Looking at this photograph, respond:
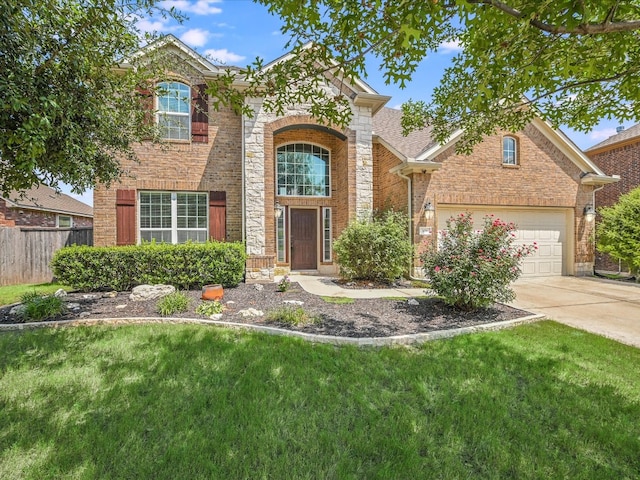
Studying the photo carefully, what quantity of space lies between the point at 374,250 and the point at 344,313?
10.8 ft

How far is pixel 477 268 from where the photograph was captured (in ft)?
18.1

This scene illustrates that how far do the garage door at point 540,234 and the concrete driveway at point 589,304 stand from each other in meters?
0.93

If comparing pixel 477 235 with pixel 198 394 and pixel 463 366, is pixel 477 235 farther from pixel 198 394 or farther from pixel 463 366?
pixel 198 394

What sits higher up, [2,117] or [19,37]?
[19,37]

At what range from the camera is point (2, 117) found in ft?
9.98

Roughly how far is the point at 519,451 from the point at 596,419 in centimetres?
103

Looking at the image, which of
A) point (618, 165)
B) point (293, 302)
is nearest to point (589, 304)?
point (293, 302)

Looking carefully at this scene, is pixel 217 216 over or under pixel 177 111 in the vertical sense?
under

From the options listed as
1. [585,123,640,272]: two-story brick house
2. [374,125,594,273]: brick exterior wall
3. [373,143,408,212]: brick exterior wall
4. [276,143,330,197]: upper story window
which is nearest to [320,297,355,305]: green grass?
[374,125,594,273]: brick exterior wall

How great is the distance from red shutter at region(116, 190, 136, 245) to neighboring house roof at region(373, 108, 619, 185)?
8274 millimetres

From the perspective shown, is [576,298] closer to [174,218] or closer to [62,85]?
[62,85]

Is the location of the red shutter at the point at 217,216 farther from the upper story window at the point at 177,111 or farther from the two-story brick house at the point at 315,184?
the upper story window at the point at 177,111

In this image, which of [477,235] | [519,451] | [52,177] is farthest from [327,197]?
[519,451]

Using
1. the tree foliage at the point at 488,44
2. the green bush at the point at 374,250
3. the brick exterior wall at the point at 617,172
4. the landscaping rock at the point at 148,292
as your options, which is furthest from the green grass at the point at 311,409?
the brick exterior wall at the point at 617,172
